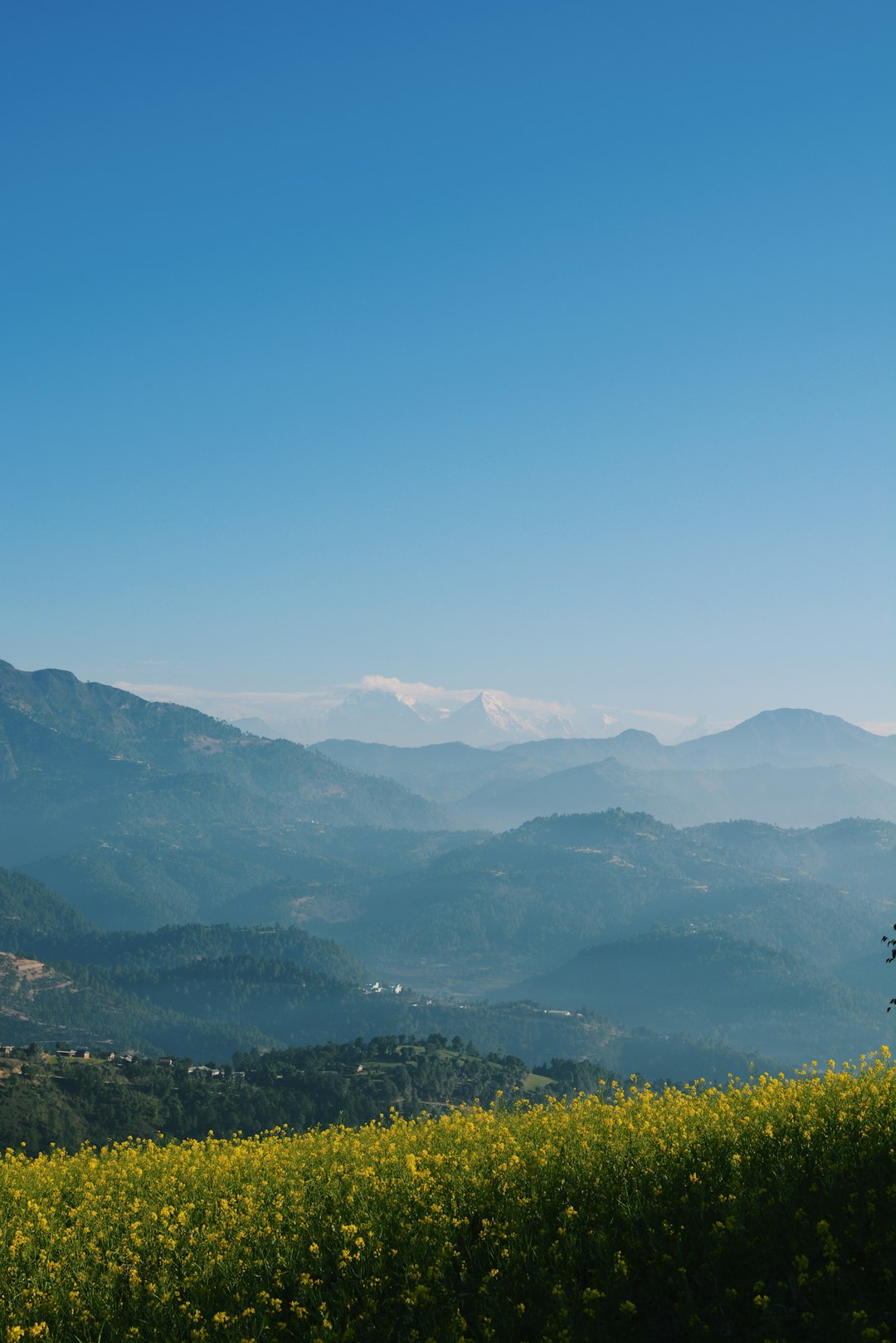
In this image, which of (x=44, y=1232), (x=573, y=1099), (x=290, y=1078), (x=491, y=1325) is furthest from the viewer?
(x=290, y=1078)

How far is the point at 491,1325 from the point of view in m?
12.1

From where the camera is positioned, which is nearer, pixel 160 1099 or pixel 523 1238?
pixel 523 1238

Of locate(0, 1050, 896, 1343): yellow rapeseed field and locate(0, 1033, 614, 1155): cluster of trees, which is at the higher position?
locate(0, 1050, 896, 1343): yellow rapeseed field

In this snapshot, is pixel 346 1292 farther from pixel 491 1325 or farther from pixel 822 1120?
pixel 822 1120

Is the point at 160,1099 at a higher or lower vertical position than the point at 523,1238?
lower

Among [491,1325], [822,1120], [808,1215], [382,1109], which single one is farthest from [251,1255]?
[382,1109]

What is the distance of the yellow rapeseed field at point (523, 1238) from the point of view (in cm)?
1191

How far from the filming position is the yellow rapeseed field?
11.9 meters

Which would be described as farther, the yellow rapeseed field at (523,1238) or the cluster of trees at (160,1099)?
the cluster of trees at (160,1099)

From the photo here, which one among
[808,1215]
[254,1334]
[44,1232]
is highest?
[808,1215]

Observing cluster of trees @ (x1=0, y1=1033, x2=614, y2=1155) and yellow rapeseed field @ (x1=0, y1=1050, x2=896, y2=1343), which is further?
cluster of trees @ (x1=0, y1=1033, x2=614, y2=1155)

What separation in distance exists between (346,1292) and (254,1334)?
1.37 metres

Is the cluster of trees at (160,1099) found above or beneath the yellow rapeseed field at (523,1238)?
beneath

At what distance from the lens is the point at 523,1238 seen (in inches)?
538
